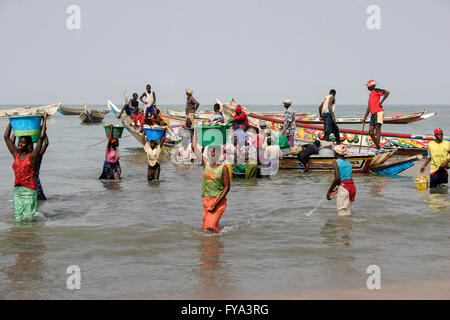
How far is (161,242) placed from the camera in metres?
7.93

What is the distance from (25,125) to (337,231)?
5.60 m

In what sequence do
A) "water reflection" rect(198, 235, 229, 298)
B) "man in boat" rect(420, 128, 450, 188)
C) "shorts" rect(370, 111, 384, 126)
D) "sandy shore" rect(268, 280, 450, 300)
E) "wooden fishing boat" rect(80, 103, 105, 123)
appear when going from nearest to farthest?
1. "sandy shore" rect(268, 280, 450, 300)
2. "water reflection" rect(198, 235, 229, 298)
3. "man in boat" rect(420, 128, 450, 188)
4. "shorts" rect(370, 111, 384, 126)
5. "wooden fishing boat" rect(80, 103, 105, 123)

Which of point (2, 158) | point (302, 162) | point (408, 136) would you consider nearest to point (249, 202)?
point (302, 162)

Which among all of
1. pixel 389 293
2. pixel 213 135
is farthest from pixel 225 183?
pixel 213 135

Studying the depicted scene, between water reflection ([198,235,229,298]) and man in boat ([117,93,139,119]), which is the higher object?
man in boat ([117,93,139,119])

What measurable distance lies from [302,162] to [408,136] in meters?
7.40

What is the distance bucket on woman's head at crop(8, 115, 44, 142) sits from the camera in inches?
339

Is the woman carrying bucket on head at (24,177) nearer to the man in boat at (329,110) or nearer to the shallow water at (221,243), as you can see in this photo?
the shallow water at (221,243)

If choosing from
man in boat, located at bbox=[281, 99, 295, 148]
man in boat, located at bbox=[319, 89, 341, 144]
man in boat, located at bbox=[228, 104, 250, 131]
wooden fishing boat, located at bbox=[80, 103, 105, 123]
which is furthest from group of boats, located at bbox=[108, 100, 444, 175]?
wooden fishing boat, located at bbox=[80, 103, 105, 123]

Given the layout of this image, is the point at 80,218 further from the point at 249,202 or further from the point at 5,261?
the point at 249,202

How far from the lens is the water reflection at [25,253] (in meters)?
6.23

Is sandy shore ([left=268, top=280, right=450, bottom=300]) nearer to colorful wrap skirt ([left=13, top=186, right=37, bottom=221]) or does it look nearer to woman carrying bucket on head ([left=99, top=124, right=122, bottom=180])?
colorful wrap skirt ([left=13, top=186, right=37, bottom=221])

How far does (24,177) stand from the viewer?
811 cm

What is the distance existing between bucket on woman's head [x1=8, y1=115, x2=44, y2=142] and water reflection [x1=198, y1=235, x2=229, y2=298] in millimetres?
3540
